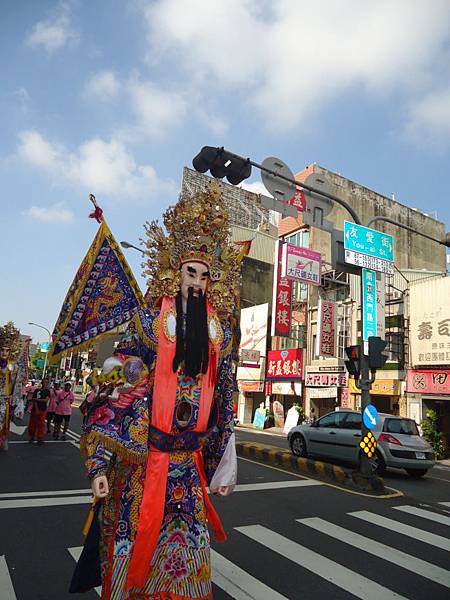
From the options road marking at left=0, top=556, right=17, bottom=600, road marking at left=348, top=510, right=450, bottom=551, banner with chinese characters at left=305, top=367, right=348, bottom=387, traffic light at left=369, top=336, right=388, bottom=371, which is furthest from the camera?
banner with chinese characters at left=305, top=367, right=348, bottom=387

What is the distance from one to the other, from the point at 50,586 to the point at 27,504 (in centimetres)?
291

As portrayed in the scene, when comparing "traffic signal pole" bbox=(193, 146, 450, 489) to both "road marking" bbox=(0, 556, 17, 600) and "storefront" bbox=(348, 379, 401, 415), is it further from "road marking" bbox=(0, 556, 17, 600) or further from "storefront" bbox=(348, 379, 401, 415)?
"storefront" bbox=(348, 379, 401, 415)

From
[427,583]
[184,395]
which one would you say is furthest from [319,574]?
[184,395]

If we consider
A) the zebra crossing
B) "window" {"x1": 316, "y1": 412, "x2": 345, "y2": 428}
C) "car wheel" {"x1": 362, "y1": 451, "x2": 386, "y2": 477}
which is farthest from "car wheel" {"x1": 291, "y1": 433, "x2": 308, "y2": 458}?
the zebra crossing

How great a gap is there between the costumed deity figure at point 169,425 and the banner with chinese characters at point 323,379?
2149 cm

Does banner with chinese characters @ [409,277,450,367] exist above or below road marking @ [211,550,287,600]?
above

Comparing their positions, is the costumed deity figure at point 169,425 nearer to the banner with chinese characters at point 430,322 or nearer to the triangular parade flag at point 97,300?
the triangular parade flag at point 97,300

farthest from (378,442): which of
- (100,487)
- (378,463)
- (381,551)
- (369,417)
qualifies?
(100,487)

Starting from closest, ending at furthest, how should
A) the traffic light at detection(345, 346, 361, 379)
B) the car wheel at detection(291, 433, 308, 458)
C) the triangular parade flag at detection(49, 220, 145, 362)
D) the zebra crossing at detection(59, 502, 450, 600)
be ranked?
1. the zebra crossing at detection(59, 502, 450, 600)
2. the triangular parade flag at detection(49, 220, 145, 362)
3. the traffic light at detection(345, 346, 361, 379)
4. the car wheel at detection(291, 433, 308, 458)

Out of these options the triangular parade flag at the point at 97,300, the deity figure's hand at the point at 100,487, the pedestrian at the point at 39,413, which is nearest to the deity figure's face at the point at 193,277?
the deity figure's hand at the point at 100,487

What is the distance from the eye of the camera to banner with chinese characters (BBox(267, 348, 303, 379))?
26500mm

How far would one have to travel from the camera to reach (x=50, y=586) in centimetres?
378

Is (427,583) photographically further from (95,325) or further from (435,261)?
(435,261)

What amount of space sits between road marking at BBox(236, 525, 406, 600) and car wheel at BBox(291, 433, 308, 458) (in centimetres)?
709
